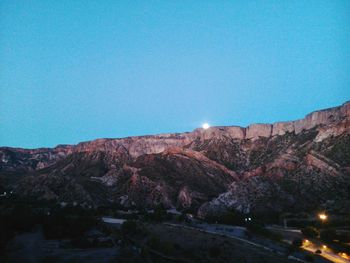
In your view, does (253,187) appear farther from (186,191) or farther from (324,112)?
(324,112)

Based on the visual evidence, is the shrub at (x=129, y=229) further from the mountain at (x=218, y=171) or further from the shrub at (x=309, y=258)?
the shrub at (x=309, y=258)

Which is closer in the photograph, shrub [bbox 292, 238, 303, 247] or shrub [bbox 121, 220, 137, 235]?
shrub [bbox 292, 238, 303, 247]

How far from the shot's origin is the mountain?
79.1m

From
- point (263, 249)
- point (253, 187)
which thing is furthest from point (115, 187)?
point (263, 249)

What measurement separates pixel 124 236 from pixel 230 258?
23.0 metres

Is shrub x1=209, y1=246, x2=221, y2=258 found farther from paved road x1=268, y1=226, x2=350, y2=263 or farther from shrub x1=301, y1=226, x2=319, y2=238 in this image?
shrub x1=301, y1=226, x2=319, y2=238

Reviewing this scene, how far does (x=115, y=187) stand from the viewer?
116m

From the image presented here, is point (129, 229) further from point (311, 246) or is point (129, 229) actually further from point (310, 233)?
point (311, 246)

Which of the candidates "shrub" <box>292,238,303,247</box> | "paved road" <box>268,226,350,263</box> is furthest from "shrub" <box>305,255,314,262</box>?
"shrub" <box>292,238,303,247</box>

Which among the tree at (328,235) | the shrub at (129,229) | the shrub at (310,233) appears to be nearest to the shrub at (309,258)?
the tree at (328,235)

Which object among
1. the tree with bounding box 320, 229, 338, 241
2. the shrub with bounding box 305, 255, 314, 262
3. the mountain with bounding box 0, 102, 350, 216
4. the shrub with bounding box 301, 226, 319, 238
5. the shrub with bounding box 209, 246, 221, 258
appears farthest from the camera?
the mountain with bounding box 0, 102, 350, 216

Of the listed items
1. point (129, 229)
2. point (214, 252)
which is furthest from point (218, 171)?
point (214, 252)

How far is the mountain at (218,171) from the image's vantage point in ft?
260

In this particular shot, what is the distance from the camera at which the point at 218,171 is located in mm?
112500
